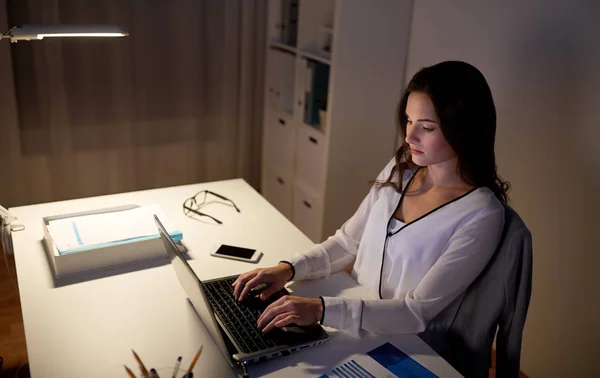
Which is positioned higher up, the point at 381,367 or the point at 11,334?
the point at 381,367

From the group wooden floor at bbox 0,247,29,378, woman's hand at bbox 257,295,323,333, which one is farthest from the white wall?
wooden floor at bbox 0,247,29,378

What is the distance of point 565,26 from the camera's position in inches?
82.6

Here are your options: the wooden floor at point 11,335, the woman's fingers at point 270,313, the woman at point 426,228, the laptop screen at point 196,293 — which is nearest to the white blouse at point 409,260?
the woman at point 426,228

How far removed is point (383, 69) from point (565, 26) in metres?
0.95

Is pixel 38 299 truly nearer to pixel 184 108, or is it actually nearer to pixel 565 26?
pixel 565 26

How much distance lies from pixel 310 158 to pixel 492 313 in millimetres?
1742

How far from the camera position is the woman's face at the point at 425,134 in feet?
5.00

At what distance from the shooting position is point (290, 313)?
1.41m

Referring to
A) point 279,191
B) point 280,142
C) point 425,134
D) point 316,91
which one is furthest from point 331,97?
point 425,134

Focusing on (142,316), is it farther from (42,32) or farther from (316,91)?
(316,91)

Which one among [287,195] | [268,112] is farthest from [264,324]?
[268,112]

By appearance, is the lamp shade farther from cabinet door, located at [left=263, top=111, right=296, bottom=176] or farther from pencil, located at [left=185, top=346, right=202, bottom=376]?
cabinet door, located at [left=263, top=111, right=296, bottom=176]

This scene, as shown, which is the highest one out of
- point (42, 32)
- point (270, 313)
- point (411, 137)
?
point (42, 32)

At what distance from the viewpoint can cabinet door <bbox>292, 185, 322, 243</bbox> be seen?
311 cm
